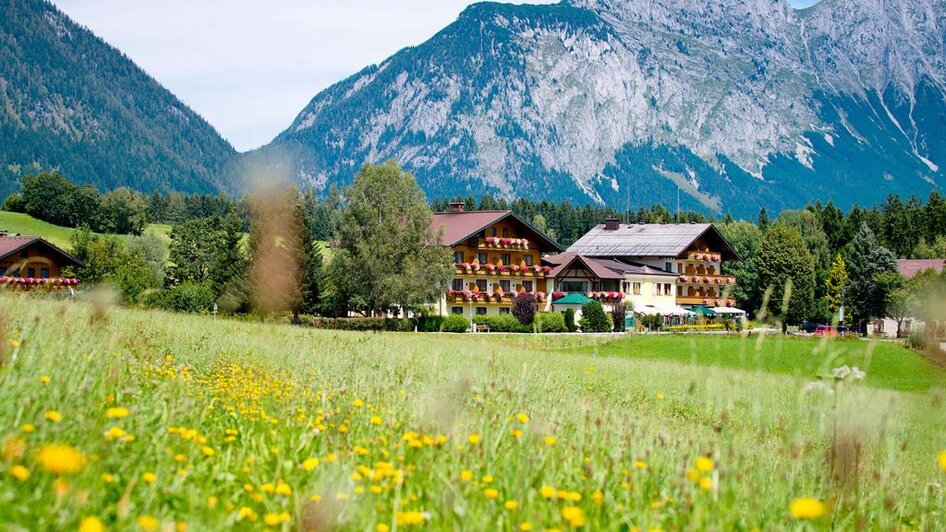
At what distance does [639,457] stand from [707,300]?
79.6m

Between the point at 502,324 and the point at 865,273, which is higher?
the point at 865,273

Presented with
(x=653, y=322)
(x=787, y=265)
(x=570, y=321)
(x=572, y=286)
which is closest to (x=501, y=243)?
(x=572, y=286)

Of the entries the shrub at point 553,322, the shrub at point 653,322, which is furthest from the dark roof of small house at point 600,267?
the shrub at point 553,322

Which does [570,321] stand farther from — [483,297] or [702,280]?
[702,280]

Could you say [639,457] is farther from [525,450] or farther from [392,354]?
[392,354]

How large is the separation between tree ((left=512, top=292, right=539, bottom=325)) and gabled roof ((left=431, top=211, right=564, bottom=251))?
6363 millimetres

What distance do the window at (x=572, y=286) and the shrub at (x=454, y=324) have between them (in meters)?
18.0

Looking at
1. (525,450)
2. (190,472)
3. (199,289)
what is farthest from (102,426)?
(199,289)

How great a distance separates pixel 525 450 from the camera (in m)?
6.55

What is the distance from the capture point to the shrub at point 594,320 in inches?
2495

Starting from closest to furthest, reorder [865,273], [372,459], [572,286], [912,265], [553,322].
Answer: [372,459] → [553,322] → [572,286] → [865,273] → [912,265]

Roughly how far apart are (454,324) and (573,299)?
48.3ft

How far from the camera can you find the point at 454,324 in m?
59.4

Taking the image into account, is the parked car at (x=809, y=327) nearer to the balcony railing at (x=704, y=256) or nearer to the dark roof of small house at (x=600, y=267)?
the balcony railing at (x=704, y=256)
